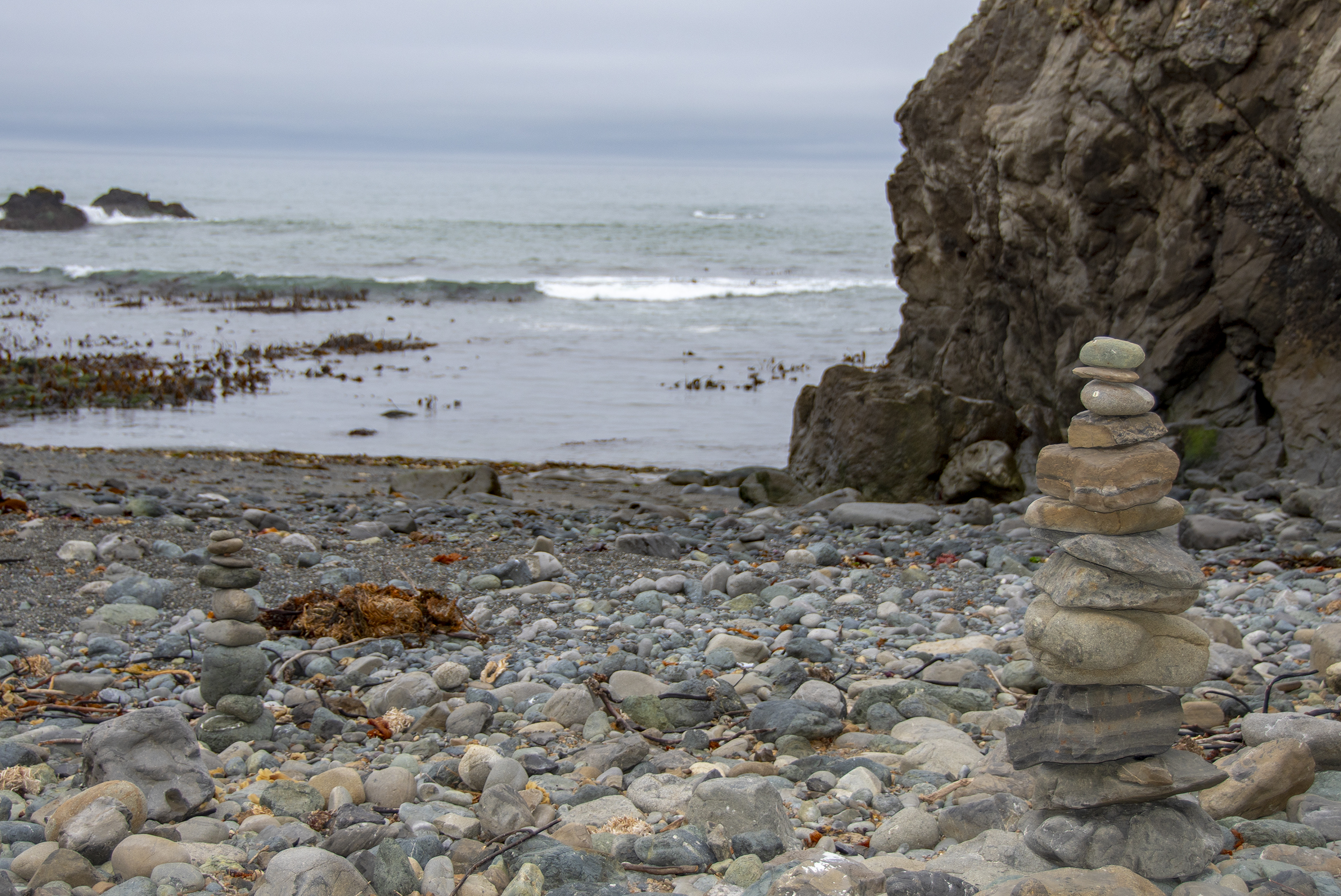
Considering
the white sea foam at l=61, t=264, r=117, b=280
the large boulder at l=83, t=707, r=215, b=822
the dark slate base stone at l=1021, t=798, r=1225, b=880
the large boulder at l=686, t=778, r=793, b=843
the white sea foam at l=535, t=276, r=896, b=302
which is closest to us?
the dark slate base stone at l=1021, t=798, r=1225, b=880

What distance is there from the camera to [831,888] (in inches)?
120

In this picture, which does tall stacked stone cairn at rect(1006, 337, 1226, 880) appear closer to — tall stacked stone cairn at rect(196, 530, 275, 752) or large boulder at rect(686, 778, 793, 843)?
large boulder at rect(686, 778, 793, 843)

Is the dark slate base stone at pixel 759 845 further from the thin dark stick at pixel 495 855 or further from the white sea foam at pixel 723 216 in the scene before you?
the white sea foam at pixel 723 216

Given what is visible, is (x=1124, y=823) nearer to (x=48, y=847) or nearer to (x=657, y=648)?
(x=657, y=648)

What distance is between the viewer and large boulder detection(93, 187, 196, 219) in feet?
219

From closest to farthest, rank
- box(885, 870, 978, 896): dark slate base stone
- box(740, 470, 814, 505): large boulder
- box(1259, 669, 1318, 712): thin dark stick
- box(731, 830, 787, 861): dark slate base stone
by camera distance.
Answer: box(885, 870, 978, 896): dark slate base stone < box(731, 830, 787, 861): dark slate base stone < box(1259, 669, 1318, 712): thin dark stick < box(740, 470, 814, 505): large boulder

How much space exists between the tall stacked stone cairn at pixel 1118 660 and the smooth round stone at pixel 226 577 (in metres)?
3.33

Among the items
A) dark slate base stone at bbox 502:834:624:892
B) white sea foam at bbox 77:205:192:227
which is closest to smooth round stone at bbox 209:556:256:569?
dark slate base stone at bbox 502:834:624:892

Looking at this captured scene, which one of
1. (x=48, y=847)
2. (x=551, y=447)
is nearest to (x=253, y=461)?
(x=551, y=447)

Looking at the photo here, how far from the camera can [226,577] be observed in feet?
14.8

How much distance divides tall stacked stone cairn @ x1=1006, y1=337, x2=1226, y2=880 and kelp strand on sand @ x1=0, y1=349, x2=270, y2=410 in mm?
18282

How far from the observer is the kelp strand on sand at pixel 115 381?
17938 mm

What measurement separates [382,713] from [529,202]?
90.9m

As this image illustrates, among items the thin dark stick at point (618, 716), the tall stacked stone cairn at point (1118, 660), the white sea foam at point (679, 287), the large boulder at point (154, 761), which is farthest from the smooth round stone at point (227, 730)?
the white sea foam at point (679, 287)
